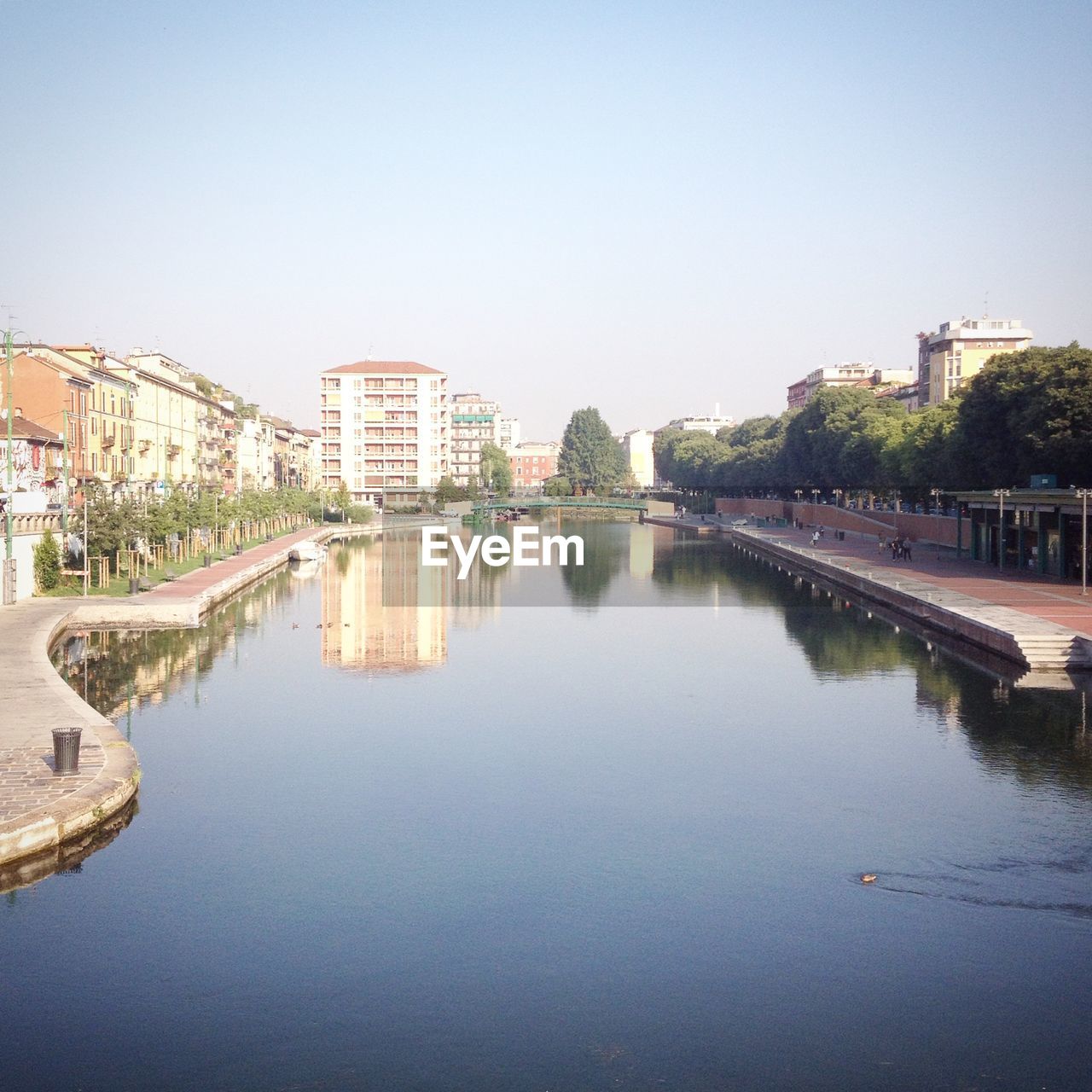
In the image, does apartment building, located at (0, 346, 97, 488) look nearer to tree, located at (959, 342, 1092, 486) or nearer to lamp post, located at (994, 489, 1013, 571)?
lamp post, located at (994, 489, 1013, 571)

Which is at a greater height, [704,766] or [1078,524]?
[1078,524]

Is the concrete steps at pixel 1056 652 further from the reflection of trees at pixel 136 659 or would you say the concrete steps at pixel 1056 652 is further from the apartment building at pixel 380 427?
the apartment building at pixel 380 427

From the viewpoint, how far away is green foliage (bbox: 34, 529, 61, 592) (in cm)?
4547

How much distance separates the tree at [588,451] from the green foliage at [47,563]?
134 m

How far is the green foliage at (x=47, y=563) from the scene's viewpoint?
4547cm

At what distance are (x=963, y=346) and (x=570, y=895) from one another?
402 feet

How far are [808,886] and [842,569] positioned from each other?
4291cm

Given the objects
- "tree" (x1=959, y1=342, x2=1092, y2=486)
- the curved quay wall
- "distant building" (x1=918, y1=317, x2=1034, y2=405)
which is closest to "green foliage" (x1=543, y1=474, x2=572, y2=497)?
"distant building" (x1=918, y1=317, x2=1034, y2=405)

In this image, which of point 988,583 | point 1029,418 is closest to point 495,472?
point 1029,418

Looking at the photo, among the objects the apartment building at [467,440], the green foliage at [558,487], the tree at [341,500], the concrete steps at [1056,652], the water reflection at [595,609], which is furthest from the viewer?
the apartment building at [467,440]

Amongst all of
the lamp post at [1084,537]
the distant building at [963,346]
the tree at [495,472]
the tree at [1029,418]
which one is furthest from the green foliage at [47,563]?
the tree at [495,472]

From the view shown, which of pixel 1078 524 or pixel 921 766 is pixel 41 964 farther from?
pixel 1078 524

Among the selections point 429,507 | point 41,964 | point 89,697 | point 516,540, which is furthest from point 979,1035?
point 429,507

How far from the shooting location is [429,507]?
149750 mm
